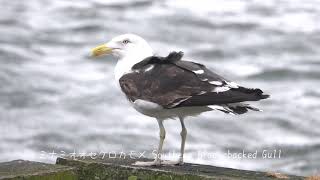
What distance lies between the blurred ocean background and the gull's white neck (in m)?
4.62

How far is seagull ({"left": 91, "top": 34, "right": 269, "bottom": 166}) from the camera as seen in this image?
6.61 m

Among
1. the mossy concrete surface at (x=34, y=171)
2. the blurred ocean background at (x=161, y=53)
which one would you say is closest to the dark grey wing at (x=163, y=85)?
the mossy concrete surface at (x=34, y=171)

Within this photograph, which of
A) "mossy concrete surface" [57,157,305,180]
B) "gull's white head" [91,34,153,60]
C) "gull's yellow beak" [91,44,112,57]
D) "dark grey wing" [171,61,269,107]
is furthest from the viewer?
"gull's yellow beak" [91,44,112,57]

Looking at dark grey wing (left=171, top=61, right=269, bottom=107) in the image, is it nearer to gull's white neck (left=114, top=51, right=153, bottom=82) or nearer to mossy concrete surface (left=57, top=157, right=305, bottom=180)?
mossy concrete surface (left=57, top=157, right=305, bottom=180)

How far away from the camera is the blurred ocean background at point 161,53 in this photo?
14.4m

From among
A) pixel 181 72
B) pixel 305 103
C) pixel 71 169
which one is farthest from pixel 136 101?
pixel 305 103

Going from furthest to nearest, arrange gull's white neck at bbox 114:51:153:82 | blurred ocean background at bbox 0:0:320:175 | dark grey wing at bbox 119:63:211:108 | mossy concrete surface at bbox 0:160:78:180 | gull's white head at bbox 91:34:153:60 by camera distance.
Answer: blurred ocean background at bbox 0:0:320:175 → gull's white head at bbox 91:34:153:60 → gull's white neck at bbox 114:51:153:82 → dark grey wing at bbox 119:63:211:108 → mossy concrete surface at bbox 0:160:78:180

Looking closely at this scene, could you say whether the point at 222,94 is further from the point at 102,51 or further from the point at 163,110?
the point at 102,51

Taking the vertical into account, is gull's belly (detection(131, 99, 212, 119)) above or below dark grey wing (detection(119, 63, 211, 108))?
below

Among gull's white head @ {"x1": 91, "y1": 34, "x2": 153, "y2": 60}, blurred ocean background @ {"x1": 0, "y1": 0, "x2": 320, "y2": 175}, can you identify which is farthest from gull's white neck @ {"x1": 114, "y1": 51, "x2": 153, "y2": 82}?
blurred ocean background @ {"x1": 0, "y1": 0, "x2": 320, "y2": 175}

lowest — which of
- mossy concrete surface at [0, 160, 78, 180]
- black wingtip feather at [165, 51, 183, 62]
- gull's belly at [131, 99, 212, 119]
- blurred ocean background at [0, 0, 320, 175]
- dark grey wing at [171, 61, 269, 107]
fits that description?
mossy concrete surface at [0, 160, 78, 180]

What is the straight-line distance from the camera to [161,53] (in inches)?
415

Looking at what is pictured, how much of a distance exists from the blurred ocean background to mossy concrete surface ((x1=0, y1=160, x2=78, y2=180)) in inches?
227

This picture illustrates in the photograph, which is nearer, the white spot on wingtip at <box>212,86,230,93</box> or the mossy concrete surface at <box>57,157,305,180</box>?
the mossy concrete surface at <box>57,157,305,180</box>
